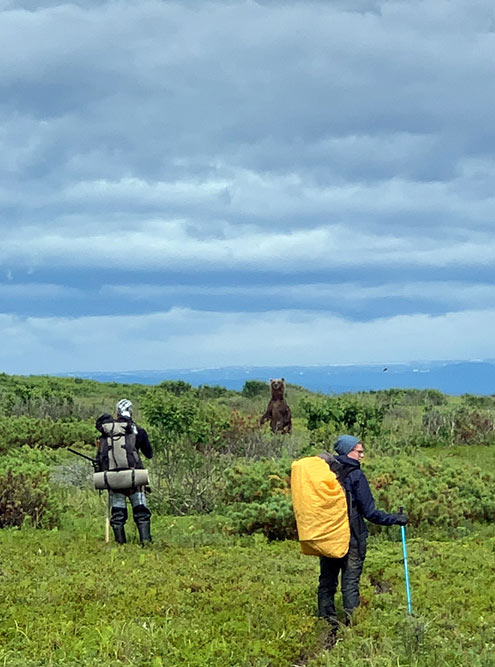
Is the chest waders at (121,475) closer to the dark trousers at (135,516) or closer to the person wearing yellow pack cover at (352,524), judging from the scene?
the dark trousers at (135,516)

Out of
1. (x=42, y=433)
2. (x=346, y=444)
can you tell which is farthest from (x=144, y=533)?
(x=42, y=433)

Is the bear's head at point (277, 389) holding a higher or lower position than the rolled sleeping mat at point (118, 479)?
higher

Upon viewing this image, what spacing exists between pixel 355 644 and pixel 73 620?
8.65 feet

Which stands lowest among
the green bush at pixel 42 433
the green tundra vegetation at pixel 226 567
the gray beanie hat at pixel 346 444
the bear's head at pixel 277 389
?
the green tundra vegetation at pixel 226 567

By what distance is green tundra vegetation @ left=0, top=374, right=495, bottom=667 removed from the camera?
6984 millimetres

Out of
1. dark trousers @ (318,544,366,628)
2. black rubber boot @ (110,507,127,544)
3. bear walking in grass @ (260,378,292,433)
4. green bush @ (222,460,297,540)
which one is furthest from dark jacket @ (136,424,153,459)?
bear walking in grass @ (260,378,292,433)

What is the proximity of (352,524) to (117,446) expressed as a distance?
494cm

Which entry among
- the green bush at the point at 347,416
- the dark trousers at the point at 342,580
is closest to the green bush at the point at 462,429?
the green bush at the point at 347,416

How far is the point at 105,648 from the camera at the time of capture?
274 inches

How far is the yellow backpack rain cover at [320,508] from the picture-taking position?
717 centimetres

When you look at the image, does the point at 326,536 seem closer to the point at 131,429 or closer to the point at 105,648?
the point at 105,648

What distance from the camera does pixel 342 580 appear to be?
25.4ft

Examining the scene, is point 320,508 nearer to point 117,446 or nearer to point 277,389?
point 117,446

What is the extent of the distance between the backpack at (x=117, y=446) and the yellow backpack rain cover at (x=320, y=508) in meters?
4.77
